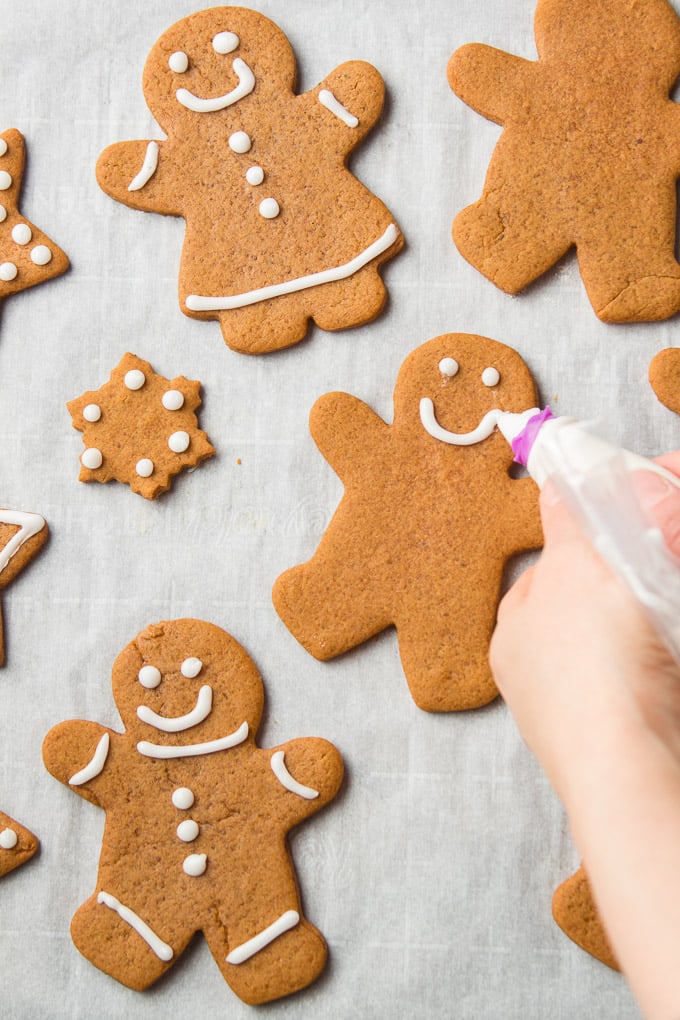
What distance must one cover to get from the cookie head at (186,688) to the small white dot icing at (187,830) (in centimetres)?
10

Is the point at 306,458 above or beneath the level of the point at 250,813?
above

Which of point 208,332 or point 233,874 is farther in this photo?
point 208,332

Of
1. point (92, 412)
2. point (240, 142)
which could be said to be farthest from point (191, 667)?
point (240, 142)

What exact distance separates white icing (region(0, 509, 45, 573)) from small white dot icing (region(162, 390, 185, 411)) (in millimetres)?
251

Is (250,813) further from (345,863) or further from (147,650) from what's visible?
(147,650)

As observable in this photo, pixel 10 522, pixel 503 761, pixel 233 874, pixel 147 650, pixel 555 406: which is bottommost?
pixel 233 874

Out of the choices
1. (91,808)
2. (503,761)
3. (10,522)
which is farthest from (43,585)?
(503,761)

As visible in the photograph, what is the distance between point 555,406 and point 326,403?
33 cm

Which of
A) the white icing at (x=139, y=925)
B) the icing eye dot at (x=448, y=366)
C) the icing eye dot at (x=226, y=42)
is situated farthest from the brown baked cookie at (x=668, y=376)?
the white icing at (x=139, y=925)

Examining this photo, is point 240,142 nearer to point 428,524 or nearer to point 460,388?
point 460,388

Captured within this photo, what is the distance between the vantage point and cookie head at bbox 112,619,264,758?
4.36 feet

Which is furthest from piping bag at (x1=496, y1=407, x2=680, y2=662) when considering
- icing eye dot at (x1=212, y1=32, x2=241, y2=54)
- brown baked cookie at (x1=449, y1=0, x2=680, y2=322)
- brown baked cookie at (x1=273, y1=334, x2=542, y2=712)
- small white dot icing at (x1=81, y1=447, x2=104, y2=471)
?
icing eye dot at (x1=212, y1=32, x2=241, y2=54)

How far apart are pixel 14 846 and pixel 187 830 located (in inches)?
10.1

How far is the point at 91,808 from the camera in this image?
136cm
